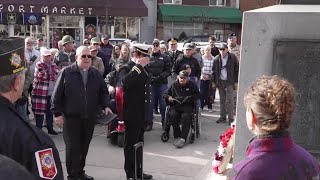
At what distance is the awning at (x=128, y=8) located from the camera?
94.5 ft

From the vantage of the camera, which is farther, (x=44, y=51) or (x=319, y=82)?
(x=44, y=51)

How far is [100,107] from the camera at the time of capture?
238 inches

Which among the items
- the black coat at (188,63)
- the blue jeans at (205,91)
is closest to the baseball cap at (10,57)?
the black coat at (188,63)

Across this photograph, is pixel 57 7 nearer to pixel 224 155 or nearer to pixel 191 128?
pixel 191 128

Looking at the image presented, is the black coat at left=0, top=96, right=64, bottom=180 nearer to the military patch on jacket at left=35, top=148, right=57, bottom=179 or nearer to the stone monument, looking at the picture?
the military patch on jacket at left=35, top=148, right=57, bottom=179

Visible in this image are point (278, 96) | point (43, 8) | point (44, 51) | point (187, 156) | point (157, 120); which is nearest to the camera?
point (278, 96)

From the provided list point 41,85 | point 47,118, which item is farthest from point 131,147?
point 47,118

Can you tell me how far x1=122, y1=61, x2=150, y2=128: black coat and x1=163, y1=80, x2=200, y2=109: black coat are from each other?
2604 millimetres

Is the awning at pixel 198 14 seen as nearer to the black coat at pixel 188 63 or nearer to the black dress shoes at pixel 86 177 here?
the black coat at pixel 188 63

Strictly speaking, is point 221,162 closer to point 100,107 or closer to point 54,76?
point 100,107

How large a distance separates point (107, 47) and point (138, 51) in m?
6.30

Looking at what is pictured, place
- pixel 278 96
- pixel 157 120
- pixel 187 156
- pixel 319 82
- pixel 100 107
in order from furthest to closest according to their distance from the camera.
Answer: pixel 157 120 < pixel 187 156 < pixel 100 107 < pixel 319 82 < pixel 278 96

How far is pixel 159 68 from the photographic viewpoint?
9.70 m

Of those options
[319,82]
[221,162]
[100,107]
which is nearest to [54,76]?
[100,107]
